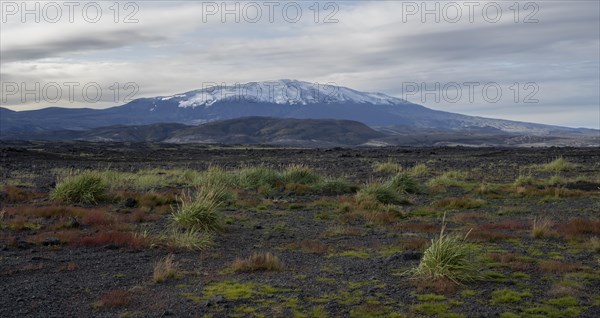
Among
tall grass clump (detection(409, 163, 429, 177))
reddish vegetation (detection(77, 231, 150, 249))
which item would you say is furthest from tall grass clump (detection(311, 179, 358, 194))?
reddish vegetation (detection(77, 231, 150, 249))

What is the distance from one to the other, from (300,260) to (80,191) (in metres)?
11.4

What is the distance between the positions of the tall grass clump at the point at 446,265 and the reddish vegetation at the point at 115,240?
586 centimetres

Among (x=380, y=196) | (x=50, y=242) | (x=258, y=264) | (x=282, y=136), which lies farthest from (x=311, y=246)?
(x=282, y=136)

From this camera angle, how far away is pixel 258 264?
1097 centimetres

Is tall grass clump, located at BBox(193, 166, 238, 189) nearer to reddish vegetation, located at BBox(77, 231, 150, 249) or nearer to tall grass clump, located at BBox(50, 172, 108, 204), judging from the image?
tall grass clump, located at BBox(50, 172, 108, 204)

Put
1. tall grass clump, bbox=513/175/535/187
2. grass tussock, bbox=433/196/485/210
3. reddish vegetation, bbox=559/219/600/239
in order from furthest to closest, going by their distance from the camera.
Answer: tall grass clump, bbox=513/175/535/187 < grass tussock, bbox=433/196/485/210 < reddish vegetation, bbox=559/219/600/239

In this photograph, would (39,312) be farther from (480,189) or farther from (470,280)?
(480,189)

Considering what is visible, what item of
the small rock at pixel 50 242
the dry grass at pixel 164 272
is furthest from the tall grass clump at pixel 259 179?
the dry grass at pixel 164 272

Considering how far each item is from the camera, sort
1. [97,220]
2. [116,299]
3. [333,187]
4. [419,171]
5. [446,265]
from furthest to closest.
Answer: [419,171] → [333,187] → [97,220] → [446,265] → [116,299]

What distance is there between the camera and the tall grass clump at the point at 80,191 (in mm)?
20266

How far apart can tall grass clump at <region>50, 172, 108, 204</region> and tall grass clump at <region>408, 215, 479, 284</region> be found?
44.0 ft

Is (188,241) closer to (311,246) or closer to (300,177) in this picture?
(311,246)

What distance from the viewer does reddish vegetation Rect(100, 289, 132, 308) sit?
28.1ft

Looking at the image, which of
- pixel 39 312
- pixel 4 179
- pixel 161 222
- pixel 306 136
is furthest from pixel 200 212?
pixel 306 136
